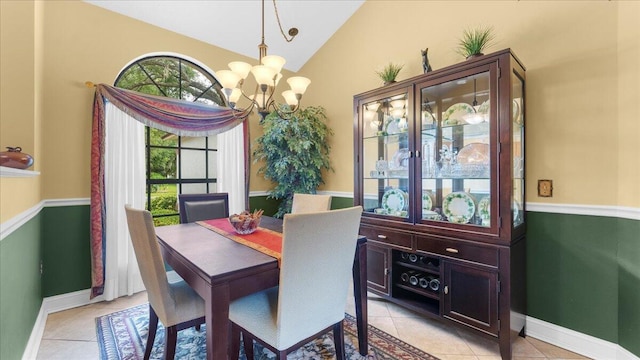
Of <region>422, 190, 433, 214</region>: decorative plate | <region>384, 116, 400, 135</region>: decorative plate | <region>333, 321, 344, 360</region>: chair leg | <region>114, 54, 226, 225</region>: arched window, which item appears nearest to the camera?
<region>333, 321, 344, 360</region>: chair leg

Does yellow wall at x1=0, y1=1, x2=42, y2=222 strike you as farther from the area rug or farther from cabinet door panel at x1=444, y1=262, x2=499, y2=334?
cabinet door panel at x1=444, y1=262, x2=499, y2=334

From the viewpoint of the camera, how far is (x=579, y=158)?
6.21 feet

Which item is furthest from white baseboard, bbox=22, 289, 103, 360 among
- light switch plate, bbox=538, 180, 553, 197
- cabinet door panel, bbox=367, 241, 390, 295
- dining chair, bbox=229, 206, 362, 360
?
light switch plate, bbox=538, 180, 553, 197

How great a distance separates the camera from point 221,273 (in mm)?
1233

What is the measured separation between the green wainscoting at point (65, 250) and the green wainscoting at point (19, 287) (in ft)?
0.95

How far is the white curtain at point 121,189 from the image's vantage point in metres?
2.66

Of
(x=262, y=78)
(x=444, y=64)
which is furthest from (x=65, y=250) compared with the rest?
(x=444, y=64)

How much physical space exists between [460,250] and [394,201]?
0.76 metres

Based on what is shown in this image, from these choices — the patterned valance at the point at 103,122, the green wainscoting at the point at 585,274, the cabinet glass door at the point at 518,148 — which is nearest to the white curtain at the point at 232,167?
the patterned valance at the point at 103,122

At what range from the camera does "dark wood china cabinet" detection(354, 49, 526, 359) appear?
6.00ft

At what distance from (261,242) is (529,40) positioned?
8.03ft

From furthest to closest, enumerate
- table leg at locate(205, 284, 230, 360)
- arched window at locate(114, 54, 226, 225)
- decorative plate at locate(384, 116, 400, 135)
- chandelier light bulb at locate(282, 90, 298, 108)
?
arched window at locate(114, 54, 226, 225)
decorative plate at locate(384, 116, 400, 135)
chandelier light bulb at locate(282, 90, 298, 108)
table leg at locate(205, 284, 230, 360)

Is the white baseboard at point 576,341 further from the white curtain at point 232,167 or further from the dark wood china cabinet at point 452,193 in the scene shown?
the white curtain at point 232,167

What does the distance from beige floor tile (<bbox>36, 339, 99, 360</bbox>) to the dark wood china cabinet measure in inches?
86.2
